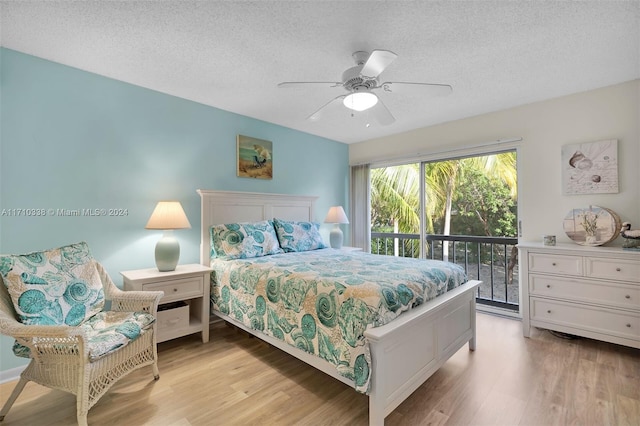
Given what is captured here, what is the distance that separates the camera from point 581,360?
7.85 feet

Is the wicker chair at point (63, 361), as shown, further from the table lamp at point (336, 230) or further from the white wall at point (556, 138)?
the white wall at point (556, 138)

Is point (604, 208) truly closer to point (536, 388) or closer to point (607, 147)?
point (607, 147)

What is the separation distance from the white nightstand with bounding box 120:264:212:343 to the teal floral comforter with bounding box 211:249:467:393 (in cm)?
15

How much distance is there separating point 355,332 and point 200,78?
2516mm

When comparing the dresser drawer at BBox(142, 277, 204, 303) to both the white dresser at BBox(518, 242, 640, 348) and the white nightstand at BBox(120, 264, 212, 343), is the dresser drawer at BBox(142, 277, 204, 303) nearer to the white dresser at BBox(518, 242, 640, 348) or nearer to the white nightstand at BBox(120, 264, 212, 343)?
the white nightstand at BBox(120, 264, 212, 343)

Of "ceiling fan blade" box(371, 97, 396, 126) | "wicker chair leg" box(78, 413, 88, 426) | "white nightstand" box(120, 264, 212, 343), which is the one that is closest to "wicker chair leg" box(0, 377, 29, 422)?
"wicker chair leg" box(78, 413, 88, 426)

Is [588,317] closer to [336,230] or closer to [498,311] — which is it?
[498,311]

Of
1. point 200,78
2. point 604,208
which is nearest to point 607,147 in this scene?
point 604,208

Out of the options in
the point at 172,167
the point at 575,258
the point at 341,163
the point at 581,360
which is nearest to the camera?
the point at 581,360

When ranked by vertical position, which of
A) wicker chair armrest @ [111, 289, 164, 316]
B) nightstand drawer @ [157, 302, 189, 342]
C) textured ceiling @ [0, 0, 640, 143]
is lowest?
nightstand drawer @ [157, 302, 189, 342]

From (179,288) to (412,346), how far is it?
2.06 m

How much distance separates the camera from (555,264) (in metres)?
2.75

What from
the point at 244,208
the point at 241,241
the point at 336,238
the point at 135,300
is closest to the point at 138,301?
the point at 135,300

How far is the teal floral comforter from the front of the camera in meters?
1.66
